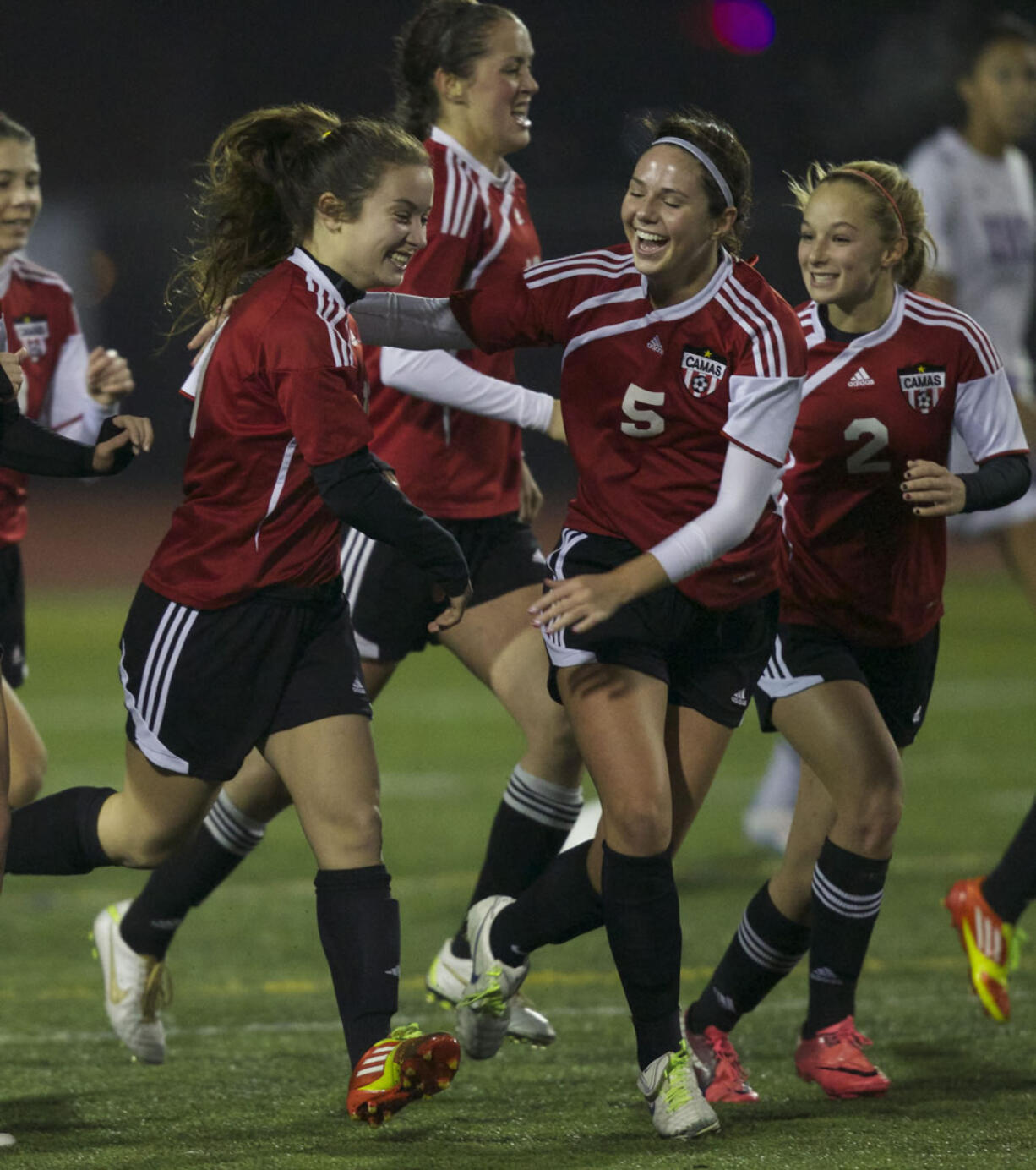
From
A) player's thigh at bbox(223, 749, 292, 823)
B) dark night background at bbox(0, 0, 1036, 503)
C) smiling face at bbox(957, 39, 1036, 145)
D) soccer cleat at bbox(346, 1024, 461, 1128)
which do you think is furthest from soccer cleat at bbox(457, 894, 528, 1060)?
dark night background at bbox(0, 0, 1036, 503)

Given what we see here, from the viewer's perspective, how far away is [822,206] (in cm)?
395

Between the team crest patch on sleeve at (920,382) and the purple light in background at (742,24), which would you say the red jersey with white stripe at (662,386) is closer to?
the team crest patch on sleeve at (920,382)

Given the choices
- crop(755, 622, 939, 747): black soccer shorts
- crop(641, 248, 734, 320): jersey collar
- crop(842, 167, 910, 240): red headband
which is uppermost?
crop(842, 167, 910, 240): red headband

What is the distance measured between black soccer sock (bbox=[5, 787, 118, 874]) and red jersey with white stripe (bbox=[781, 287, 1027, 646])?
1512 mm

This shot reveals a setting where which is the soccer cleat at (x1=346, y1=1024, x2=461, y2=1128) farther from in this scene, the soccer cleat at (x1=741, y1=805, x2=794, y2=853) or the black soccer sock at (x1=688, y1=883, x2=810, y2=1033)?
the soccer cleat at (x1=741, y1=805, x2=794, y2=853)

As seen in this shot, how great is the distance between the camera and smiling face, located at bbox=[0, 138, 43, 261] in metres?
4.52

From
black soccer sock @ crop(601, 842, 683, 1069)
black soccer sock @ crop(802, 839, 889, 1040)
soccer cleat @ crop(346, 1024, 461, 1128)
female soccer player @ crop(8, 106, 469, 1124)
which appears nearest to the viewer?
soccer cleat @ crop(346, 1024, 461, 1128)

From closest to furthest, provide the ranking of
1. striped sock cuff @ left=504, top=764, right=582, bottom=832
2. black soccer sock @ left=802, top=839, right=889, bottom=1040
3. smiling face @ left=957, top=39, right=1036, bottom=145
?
black soccer sock @ left=802, top=839, right=889, bottom=1040, striped sock cuff @ left=504, top=764, right=582, bottom=832, smiling face @ left=957, top=39, right=1036, bottom=145

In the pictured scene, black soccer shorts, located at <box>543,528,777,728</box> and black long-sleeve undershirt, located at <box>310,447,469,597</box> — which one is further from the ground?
black long-sleeve undershirt, located at <box>310,447,469,597</box>

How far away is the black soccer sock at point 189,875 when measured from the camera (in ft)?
14.3

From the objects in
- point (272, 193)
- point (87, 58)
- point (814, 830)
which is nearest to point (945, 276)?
point (814, 830)

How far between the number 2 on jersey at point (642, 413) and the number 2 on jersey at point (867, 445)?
53 cm

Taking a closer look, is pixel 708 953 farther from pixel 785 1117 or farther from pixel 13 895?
pixel 13 895

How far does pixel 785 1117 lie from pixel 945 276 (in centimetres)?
319
